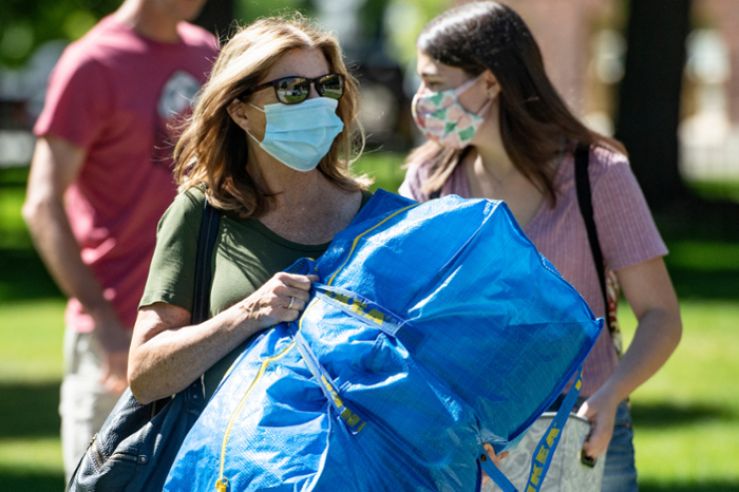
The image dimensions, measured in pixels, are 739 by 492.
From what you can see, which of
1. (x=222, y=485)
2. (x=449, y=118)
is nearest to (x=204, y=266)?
(x=222, y=485)

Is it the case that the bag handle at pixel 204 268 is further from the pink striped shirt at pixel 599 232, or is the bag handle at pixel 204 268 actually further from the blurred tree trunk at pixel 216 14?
the blurred tree trunk at pixel 216 14

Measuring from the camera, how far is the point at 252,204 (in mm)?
3473

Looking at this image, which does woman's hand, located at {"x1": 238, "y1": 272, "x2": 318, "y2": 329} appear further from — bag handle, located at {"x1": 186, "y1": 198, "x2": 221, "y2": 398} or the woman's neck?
the woman's neck

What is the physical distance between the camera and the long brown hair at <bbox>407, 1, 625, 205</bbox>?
429 centimetres

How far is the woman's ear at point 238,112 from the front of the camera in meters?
3.54

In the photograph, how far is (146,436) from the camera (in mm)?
3314

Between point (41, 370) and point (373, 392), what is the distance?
9.95 metres

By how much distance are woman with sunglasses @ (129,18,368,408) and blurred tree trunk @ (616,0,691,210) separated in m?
18.0

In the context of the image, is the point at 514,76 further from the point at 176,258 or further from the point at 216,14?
the point at 216,14

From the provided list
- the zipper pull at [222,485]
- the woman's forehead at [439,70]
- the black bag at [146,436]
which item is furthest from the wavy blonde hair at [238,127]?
the zipper pull at [222,485]

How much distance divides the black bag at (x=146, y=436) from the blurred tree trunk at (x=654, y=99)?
60.0 feet

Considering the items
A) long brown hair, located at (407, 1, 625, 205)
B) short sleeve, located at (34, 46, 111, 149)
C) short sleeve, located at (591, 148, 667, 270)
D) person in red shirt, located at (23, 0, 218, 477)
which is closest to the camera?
short sleeve, located at (591, 148, 667, 270)

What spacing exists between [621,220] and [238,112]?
119cm

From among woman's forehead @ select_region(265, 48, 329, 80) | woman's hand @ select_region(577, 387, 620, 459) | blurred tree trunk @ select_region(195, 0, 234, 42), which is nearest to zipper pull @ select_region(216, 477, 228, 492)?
woman's forehead @ select_region(265, 48, 329, 80)
